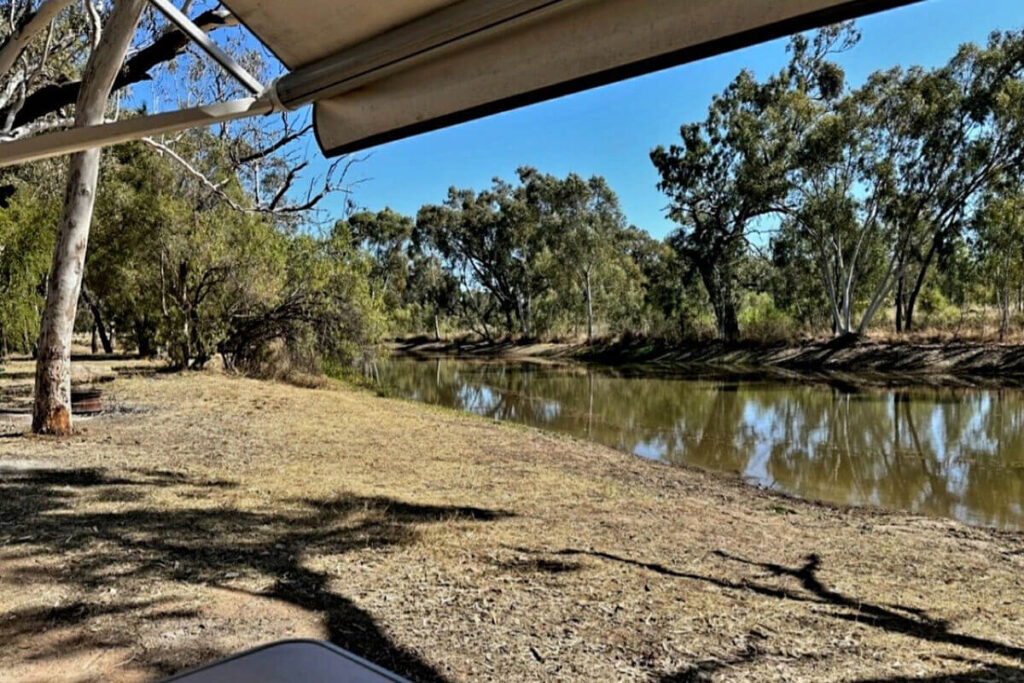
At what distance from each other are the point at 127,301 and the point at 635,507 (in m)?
12.6

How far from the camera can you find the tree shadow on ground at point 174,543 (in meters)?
2.45

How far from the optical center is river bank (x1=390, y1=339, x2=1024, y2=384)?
18438 mm

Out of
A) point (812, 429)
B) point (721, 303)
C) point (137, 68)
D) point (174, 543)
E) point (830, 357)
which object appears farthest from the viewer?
point (721, 303)

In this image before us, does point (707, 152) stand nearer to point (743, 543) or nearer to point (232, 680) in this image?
point (743, 543)

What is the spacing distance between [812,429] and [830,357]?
12.8 meters

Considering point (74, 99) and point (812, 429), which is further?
point (812, 429)

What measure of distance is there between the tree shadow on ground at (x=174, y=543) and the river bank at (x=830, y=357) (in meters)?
17.5

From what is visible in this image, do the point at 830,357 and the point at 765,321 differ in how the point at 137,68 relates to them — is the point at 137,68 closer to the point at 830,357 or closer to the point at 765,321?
the point at 830,357

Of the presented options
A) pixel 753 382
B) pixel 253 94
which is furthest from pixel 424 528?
pixel 753 382

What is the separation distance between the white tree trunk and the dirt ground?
0.63m

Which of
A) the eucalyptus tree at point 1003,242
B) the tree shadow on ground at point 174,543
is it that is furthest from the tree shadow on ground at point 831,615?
the eucalyptus tree at point 1003,242

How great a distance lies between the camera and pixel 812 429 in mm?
10688

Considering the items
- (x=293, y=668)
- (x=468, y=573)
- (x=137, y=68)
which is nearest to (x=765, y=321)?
(x=137, y=68)

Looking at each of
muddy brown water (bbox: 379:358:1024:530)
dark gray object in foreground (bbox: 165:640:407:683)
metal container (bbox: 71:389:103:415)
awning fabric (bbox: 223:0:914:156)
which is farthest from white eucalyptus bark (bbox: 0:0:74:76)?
muddy brown water (bbox: 379:358:1024:530)
